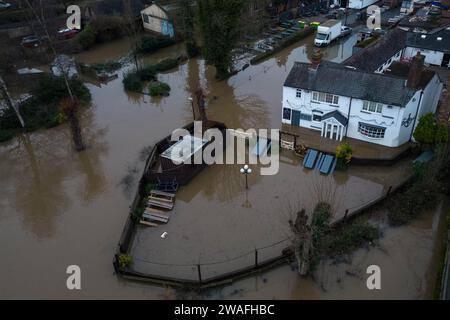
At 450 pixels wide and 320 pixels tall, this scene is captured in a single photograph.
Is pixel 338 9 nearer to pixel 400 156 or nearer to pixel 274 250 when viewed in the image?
pixel 400 156

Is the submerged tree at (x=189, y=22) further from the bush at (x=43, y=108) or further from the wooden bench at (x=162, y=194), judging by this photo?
the wooden bench at (x=162, y=194)

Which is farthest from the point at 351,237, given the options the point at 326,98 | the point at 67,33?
the point at 67,33

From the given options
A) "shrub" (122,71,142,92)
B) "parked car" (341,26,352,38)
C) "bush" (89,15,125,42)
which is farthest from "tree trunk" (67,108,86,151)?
"parked car" (341,26,352,38)

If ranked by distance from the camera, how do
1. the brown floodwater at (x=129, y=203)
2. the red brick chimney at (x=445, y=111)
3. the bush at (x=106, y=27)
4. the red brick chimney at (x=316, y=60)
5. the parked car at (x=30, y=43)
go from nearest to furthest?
the brown floodwater at (x=129, y=203) < the red brick chimney at (x=445, y=111) < the red brick chimney at (x=316, y=60) < the parked car at (x=30, y=43) < the bush at (x=106, y=27)

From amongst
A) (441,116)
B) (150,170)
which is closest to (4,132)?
(150,170)

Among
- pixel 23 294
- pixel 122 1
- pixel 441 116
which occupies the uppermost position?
pixel 122 1

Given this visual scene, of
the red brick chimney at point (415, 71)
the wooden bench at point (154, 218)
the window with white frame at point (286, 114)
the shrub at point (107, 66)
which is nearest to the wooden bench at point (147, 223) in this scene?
the wooden bench at point (154, 218)
